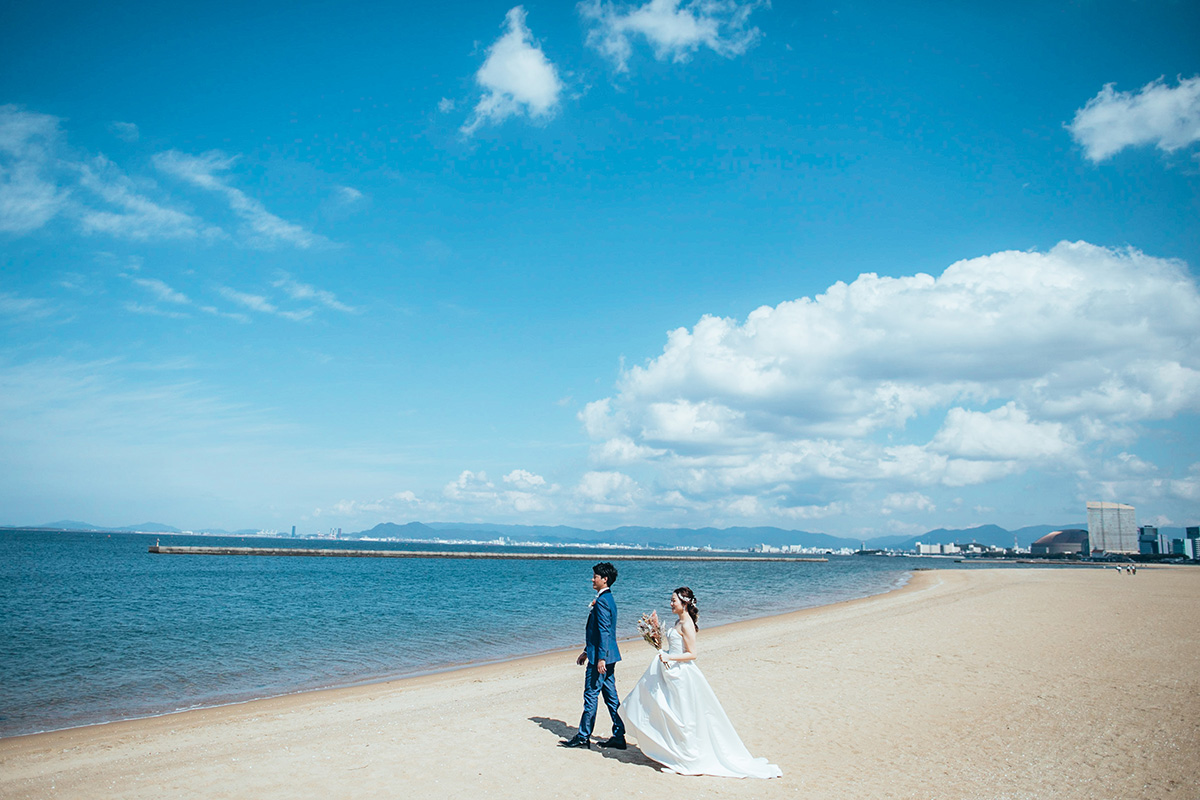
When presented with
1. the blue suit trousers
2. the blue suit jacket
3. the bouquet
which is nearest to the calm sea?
the blue suit trousers

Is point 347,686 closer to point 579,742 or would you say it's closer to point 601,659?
point 579,742

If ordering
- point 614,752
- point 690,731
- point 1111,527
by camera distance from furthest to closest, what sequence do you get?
point 1111,527
point 614,752
point 690,731

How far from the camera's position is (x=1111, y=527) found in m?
187

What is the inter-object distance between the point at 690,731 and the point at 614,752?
1.36m

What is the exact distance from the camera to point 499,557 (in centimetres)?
12362

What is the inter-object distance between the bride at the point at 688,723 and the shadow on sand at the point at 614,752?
10.5 inches

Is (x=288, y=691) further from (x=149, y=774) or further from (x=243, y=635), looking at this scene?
(x=243, y=635)

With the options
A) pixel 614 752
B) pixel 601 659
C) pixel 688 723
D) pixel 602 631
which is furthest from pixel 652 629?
pixel 614 752

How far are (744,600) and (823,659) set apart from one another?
26692 mm

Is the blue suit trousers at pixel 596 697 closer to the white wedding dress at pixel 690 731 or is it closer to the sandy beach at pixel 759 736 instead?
the sandy beach at pixel 759 736

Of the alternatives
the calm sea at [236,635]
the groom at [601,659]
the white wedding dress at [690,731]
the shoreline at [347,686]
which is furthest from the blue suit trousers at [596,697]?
the calm sea at [236,635]

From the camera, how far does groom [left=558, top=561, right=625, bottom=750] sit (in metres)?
8.00

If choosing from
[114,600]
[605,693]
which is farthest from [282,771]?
[114,600]

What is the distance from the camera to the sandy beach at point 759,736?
7141 millimetres
